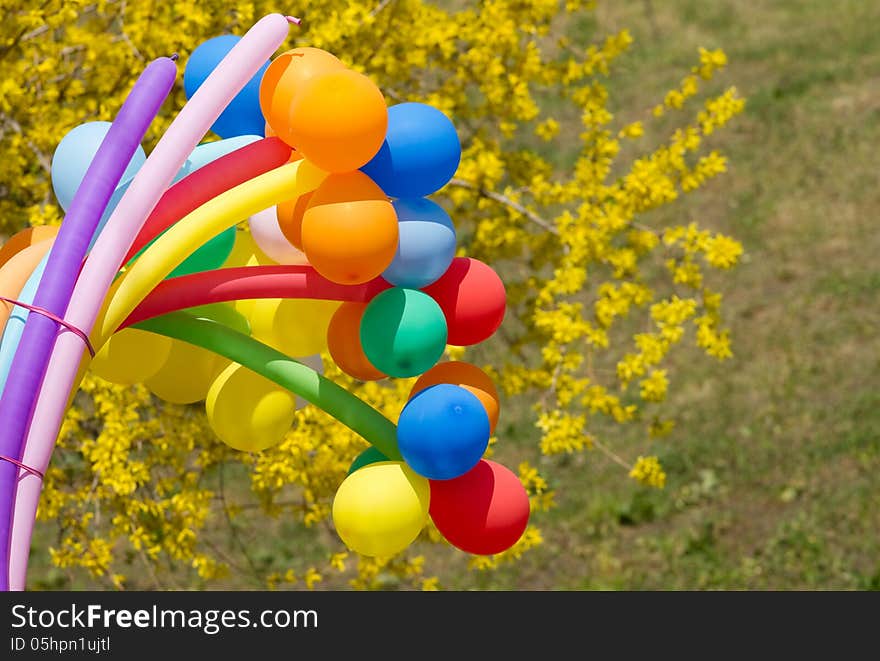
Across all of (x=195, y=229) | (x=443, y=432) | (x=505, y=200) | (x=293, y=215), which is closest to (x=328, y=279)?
(x=293, y=215)

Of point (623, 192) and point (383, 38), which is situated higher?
point (383, 38)

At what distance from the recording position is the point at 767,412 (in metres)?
7.41

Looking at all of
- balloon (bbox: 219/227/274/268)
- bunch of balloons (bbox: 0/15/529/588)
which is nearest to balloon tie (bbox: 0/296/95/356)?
bunch of balloons (bbox: 0/15/529/588)

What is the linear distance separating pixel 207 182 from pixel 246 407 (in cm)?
60

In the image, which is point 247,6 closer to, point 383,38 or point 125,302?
point 383,38

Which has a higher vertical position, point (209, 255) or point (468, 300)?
point (209, 255)

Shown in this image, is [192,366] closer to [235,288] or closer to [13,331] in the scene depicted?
[235,288]

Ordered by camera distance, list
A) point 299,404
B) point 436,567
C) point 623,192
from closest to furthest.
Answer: point 299,404 → point 623,192 → point 436,567

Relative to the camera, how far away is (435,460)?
305 centimetres

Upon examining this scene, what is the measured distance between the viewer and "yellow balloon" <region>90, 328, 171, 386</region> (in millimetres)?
3367

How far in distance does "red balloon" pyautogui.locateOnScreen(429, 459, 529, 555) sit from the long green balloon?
17cm
